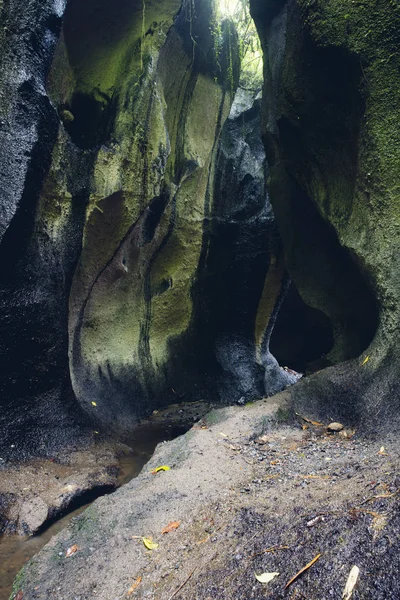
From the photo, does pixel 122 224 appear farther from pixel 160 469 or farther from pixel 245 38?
pixel 245 38

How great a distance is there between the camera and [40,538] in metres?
3.55

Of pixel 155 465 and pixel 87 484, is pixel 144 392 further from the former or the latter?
pixel 155 465

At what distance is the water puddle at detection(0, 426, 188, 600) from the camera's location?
3021mm

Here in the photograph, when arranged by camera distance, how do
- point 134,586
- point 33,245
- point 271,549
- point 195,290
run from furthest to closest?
point 195,290 < point 33,245 < point 134,586 < point 271,549

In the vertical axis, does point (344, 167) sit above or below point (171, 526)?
above

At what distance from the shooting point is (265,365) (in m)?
8.69

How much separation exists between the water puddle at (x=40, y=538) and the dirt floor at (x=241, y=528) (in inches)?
18.1

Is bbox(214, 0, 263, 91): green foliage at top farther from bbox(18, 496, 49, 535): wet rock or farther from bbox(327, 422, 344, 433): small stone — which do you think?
bbox(18, 496, 49, 535): wet rock

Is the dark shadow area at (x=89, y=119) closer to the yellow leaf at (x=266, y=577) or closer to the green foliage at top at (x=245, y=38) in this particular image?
the green foliage at top at (x=245, y=38)

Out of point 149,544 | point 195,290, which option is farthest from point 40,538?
point 195,290

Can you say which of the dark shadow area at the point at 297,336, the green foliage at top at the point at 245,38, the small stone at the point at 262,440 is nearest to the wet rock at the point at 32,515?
the small stone at the point at 262,440

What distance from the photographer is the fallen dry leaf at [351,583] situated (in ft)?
4.89

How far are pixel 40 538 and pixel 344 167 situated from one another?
14.5 feet

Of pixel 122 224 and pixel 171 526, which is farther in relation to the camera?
pixel 122 224
